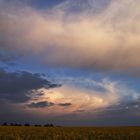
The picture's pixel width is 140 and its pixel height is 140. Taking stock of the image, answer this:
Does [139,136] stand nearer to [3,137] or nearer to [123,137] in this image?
[123,137]

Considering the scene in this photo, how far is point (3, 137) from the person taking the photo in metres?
38.8

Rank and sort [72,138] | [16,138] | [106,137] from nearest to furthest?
[16,138]
[72,138]
[106,137]

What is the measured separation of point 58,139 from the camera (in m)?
37.0

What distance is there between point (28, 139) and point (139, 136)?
13.3 meters

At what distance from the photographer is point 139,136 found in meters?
43.4

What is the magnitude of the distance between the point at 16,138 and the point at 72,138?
18.9 ft

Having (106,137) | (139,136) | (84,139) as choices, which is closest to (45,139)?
(84,139)

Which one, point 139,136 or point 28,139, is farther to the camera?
point 139,136

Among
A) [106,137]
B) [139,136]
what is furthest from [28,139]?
[139,136]

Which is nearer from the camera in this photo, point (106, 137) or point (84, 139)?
point (84, 139)

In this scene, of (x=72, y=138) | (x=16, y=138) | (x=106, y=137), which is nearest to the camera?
(x=16, y=138)

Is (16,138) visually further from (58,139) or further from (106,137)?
(106,137)

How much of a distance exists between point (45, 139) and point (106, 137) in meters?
7.69

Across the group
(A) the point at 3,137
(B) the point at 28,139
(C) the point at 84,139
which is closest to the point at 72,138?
(C) the point at 84,139
